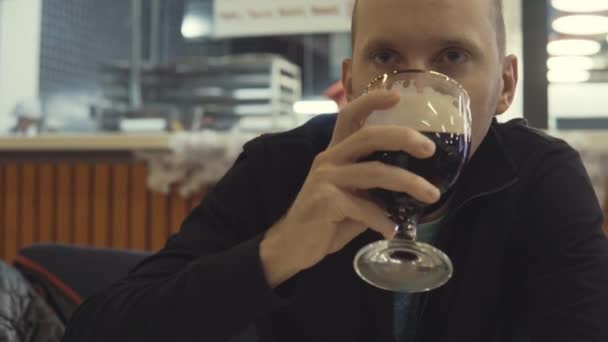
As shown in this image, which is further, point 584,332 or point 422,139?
point 584,332

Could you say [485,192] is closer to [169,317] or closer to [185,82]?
[169,317]

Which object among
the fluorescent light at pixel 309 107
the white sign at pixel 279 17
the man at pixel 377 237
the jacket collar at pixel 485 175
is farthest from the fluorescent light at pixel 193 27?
the jacket collar at pixel 485 175

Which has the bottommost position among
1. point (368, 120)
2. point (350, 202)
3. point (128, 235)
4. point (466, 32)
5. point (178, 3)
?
point (128, 235)

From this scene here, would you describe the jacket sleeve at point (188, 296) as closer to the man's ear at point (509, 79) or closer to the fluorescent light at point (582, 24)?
the man's ear at point (509, 79)

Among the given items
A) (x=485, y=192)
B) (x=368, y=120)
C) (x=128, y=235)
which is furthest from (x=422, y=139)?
(x=128, y=235)

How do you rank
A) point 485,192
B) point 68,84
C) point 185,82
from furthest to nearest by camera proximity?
point 185,82 → point 68,84 → point 485,192

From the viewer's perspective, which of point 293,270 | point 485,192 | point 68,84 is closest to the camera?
point 293,270

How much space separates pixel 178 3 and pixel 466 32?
13.0 ft

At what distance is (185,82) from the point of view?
4.93 meters

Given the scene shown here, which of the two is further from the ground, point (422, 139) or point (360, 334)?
point (422, 139)

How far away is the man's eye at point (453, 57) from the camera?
0.96 m

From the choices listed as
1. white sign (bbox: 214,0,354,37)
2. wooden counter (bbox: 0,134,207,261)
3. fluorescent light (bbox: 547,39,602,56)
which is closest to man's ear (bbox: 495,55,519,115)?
wooden counter (bbox: 0,134,207,261)

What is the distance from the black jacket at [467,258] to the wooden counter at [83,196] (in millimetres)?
1429

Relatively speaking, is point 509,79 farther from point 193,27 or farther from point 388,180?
point 193,27
